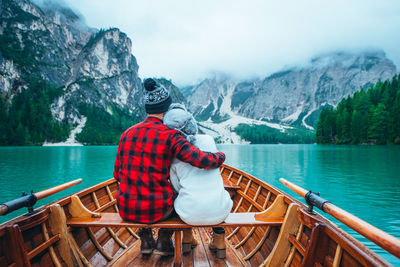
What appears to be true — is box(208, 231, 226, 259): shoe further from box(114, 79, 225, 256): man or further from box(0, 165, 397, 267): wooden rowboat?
box(114, 79, 225, 256): man

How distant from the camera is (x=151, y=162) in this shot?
10.0ft

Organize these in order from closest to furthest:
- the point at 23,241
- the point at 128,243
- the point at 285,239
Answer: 1. the point at 23,241
2. the point at 285,239
3. the point at 128,243

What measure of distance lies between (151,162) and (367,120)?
91.6m

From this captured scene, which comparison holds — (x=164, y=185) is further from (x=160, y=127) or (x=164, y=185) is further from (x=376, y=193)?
(x=376, y=193)

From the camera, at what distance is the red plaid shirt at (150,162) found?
9.91 ft

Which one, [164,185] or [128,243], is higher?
[164,185]

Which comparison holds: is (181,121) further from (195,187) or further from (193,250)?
(193,250)

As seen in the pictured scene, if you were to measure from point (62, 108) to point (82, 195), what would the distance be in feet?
572

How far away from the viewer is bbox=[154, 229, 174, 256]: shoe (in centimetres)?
395

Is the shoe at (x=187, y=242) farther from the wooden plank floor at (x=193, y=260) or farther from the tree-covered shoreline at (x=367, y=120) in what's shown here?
the tree-covered shoreline at (x=367, y=120)

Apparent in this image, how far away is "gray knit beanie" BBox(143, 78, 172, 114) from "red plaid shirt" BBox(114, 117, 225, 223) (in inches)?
10.1

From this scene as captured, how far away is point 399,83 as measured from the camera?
266 feet

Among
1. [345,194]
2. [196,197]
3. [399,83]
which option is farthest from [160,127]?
[399,83]

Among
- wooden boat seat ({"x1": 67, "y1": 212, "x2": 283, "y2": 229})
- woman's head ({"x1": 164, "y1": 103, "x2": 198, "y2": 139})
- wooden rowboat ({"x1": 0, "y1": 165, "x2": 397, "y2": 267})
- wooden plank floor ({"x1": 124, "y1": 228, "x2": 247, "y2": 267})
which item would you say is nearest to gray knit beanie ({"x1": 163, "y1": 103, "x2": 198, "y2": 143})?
woman's head ({"x1": 164, "y1": 103, "x2": 198, "y2": 139})
